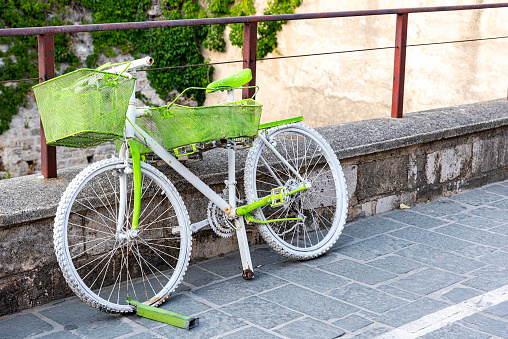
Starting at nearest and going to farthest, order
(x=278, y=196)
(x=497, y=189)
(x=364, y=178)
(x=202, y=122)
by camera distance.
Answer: (x=202, y=122)
(x=278, y=196)
(x=364, y=178)
(x=497, y=189)

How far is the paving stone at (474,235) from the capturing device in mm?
4152

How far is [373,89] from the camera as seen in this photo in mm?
10781

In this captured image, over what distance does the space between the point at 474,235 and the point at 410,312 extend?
1.41m

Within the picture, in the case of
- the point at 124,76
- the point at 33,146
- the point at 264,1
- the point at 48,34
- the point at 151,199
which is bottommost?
the point at 33,146

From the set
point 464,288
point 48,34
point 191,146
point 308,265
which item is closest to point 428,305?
point 464,288

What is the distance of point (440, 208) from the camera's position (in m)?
4.91

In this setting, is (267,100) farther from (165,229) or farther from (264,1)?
(165,229)

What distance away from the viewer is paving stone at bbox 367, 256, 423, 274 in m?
3.69

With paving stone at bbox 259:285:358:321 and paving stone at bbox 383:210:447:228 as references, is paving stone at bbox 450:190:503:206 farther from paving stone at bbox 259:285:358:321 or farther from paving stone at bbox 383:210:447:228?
paving stone at bbox 259:285:358:321

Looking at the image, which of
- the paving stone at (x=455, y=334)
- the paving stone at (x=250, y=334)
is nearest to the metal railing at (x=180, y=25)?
the paving stone at (x=250, y=334)

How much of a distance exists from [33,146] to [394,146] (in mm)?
9264

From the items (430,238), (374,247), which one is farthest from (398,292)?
(430,238)

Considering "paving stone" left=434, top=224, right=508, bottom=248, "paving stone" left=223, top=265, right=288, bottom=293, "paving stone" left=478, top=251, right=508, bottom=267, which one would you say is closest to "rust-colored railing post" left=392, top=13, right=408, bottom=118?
"paving stone" left=434, top=224, right=508, bottom=248

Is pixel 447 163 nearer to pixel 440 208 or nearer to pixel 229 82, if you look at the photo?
pixel 440 208
